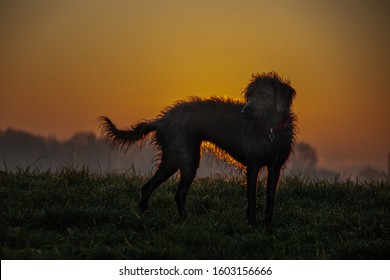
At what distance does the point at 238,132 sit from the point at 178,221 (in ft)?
5.07

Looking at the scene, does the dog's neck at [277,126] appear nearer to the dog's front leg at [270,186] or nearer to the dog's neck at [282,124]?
the dog's neck at [282,124]

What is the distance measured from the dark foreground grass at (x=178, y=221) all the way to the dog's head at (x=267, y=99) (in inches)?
61.4

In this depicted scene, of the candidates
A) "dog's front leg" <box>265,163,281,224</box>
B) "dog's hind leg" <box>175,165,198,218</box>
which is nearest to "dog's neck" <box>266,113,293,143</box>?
"dog's front leg" <box>265,163,281,224</box>

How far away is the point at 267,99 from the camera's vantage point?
7910 mm

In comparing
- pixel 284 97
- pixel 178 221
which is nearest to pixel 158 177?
pixel 178 221

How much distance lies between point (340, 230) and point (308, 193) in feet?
7.79

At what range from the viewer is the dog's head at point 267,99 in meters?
7.91

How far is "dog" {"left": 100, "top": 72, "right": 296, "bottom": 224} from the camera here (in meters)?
7.94

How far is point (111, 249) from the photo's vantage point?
6.38 meters

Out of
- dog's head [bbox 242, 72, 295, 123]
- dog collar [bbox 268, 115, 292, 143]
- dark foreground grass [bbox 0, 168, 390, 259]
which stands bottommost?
dark foreground grass [bbox 0, 168, 390, 259]

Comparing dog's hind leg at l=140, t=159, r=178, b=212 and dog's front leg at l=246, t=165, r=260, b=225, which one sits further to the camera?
dog's hind leg at l=140, t=159, r=178, b=212

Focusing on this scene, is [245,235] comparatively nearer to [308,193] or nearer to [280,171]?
[280,171]

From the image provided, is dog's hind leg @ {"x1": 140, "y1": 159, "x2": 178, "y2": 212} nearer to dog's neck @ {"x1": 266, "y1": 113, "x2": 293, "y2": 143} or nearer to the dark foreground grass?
the dark foreground grass
